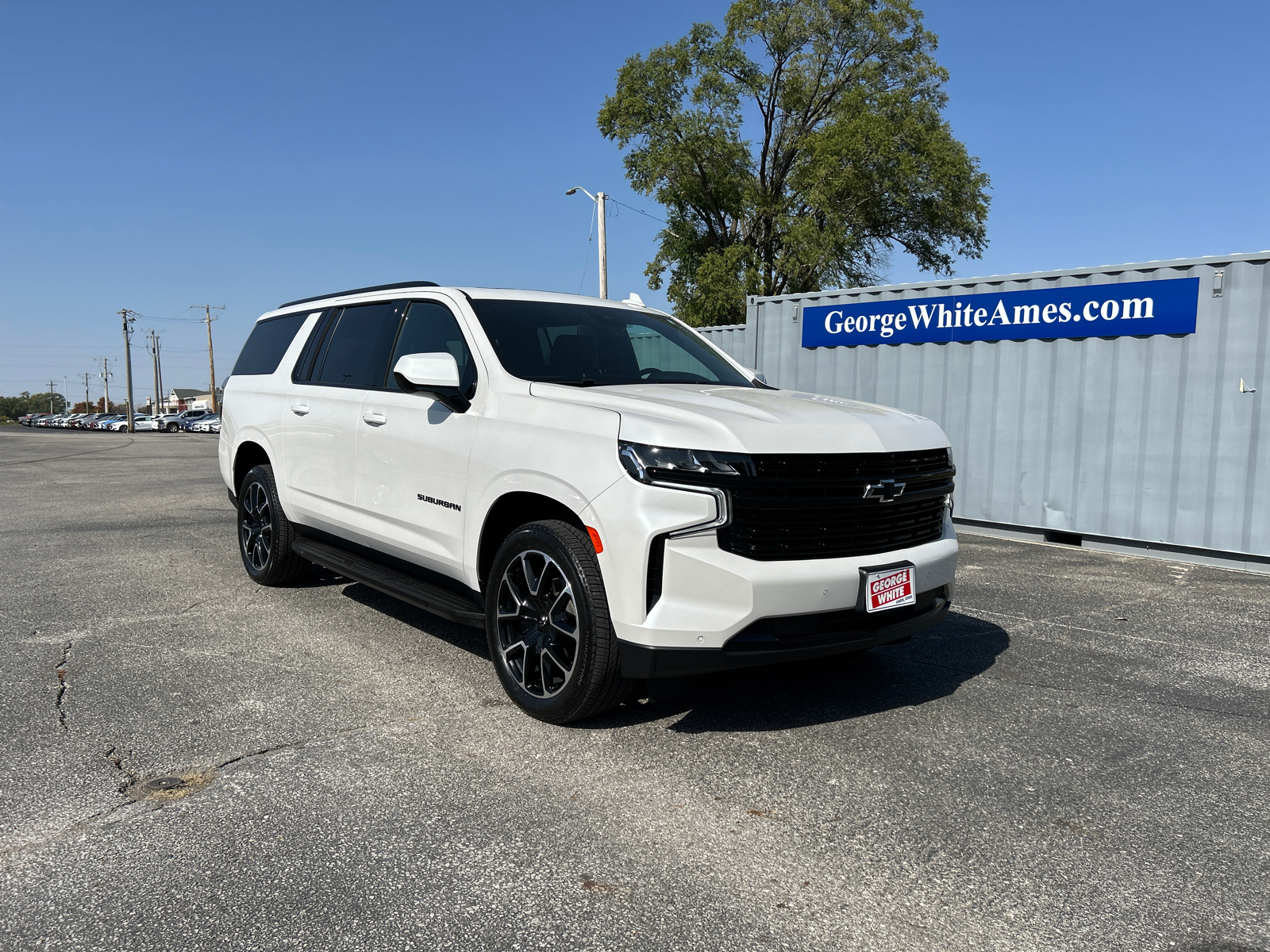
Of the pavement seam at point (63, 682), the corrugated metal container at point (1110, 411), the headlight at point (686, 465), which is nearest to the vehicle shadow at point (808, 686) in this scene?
the headlight at point (686, 465)

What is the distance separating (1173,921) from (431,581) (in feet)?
11.2

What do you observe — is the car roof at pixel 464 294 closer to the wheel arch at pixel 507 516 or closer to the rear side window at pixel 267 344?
the rear side window at pixel 267 344

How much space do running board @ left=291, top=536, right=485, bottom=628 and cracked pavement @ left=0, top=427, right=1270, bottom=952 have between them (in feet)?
1.26

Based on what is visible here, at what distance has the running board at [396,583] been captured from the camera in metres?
4.28

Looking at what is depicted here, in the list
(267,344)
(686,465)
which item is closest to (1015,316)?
(267,344)

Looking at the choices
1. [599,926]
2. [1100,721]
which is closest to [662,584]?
[599,926]

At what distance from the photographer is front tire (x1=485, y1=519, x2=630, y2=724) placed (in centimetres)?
354

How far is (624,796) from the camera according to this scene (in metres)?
3.24

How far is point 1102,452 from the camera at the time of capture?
362 inches

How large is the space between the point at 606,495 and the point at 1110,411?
7.52 meters

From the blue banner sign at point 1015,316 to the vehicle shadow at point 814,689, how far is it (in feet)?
16.6

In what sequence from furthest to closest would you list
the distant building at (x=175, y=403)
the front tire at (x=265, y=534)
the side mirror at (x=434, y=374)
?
the distant building at (x=175, y=403) < the front tire at (x=265, y=534) < the side mirror at (x=434, y=374)

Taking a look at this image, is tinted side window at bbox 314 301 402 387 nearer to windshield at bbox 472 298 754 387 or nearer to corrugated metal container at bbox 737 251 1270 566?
windshield at bbox 472 298 754 387

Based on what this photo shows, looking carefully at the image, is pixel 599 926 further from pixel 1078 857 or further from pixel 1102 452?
pixel 1102 452
